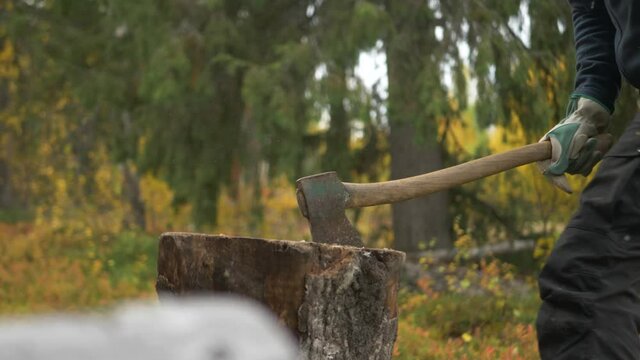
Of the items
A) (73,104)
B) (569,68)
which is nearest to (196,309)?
(569,68)

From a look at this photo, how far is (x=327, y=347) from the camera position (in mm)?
3041

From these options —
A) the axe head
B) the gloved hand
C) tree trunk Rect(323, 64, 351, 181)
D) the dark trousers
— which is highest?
tree trunk Rect(323, 64, 351, 181)

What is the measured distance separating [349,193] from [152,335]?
231 centimetres

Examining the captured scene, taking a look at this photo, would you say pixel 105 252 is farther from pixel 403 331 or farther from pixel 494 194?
pixel 403 331

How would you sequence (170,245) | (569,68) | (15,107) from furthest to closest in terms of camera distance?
1. (15,107)
2. (569,68)
3. (170,245)

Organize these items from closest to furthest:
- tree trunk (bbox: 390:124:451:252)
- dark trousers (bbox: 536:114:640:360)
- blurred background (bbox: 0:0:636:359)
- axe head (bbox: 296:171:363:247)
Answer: dark trousers (bbox: 536:114:640:360)
axe head (bbox: 296:171:363:247)
blurred background (bbox: 0:0:636:359)
tree trunk (bbox: 390:124:451:252)

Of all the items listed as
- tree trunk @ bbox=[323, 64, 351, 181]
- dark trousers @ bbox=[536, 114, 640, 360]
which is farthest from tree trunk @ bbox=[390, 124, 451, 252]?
dark trousers @ bbox=[536, 114, 640, 360]

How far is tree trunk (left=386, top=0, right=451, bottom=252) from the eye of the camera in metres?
7.03

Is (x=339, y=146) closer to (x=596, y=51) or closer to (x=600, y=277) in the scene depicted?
(x=596, y=51)

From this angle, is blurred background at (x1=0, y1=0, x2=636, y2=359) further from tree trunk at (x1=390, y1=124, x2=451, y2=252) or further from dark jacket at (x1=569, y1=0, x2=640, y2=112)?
dark jacket at (x1=569, y1=0, x2=640, y2=112)

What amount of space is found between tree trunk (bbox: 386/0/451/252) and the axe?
2.93 metres

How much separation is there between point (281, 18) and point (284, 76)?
128cm

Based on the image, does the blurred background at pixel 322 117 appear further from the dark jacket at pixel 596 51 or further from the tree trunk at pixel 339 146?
the dark jacket at pixel 596 51

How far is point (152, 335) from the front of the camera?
3.67 ft
